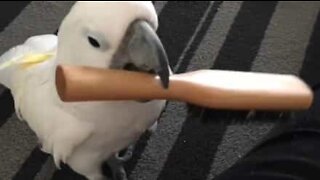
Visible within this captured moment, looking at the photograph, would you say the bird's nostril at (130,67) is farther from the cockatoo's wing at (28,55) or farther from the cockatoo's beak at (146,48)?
the cockatoo's wing at (28,55)

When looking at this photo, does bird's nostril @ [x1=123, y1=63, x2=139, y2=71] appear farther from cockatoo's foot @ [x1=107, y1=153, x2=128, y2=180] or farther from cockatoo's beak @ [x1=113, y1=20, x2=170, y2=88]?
cockatoo's foot @ [x1=107, y1=153, x2=128, y2=180]

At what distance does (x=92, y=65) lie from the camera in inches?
26.3

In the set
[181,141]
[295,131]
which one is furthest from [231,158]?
[295,131]

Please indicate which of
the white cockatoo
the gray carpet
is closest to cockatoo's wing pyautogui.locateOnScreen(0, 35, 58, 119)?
the white cockatoo

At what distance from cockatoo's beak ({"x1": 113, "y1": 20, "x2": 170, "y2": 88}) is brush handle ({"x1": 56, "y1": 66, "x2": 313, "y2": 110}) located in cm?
A: 1

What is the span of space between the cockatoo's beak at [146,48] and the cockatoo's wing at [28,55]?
206 millimetres

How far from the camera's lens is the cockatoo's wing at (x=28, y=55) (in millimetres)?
831

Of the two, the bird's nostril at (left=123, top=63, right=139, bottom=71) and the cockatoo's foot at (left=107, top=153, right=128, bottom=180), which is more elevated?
the bird's nostril at (left=123, top=63, right=139, bottom=71)

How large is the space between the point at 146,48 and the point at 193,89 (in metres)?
0.07

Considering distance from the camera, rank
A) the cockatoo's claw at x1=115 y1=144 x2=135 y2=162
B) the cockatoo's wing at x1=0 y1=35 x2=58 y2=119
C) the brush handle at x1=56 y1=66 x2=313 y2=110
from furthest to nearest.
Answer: the cockatoo's claw at x1=115 y1=144 x2=135 y2=162, the cockatoo's wing at x1=0 y1=35 x2=58 y2=119, the brush handle at x1=56 y1=66 x2=313 y2=110

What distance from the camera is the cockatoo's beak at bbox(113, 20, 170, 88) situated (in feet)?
2.07

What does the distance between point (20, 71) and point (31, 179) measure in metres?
0.18

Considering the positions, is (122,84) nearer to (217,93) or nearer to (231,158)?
(217,93)

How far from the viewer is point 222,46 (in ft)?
3.76
